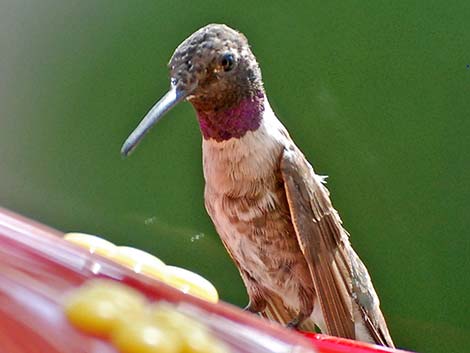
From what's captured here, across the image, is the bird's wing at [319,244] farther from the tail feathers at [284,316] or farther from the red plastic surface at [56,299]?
the red plastic surface at [56,299]

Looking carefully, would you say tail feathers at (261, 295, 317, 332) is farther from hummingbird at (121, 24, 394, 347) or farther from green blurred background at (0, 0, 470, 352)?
green blurred background at (0, 0, 470, 352)

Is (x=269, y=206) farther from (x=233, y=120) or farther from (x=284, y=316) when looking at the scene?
(x=284, y=316)

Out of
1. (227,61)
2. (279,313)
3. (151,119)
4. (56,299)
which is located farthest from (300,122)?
(56,299)

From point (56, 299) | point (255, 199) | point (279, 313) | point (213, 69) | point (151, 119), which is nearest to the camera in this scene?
point (56, 299)

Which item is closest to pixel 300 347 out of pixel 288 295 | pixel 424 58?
pixel 288 295

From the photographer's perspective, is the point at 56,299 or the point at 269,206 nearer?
the point at 56,299

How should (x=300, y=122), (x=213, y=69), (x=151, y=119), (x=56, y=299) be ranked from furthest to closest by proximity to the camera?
(x=300, y=122)
(x=213, y=69)
(x=151, y=119)
(x=56, y=299)

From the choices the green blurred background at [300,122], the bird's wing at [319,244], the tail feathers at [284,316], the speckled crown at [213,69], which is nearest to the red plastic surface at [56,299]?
the speckled crown at [213,69]

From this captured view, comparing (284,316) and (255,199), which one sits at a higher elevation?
(255,199)
